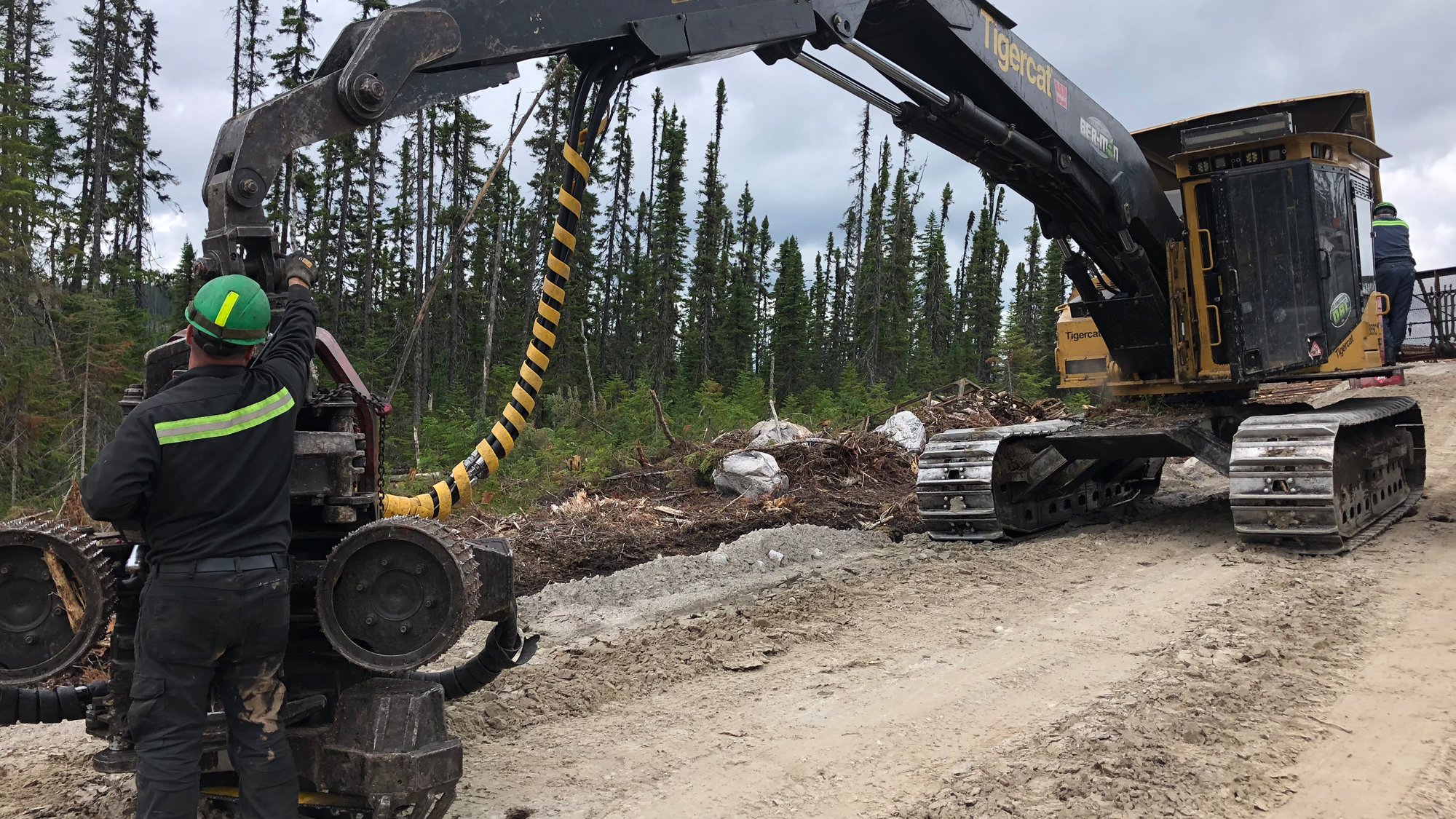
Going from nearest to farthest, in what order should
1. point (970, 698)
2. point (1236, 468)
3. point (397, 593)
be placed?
point (397, 593) < point (970, 698) < point (1236, 468)

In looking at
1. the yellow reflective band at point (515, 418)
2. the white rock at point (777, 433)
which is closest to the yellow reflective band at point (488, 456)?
the yellow reflective band at point (515, 418)

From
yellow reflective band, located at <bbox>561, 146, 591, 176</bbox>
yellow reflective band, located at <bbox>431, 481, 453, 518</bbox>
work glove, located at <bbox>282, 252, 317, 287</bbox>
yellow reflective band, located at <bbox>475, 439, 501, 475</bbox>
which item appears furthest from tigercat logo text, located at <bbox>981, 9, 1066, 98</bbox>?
work glove, located at <bbox>282, 252, 317, 287</bbox>

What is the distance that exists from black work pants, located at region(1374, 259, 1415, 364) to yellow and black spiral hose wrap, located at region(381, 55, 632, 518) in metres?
8.23

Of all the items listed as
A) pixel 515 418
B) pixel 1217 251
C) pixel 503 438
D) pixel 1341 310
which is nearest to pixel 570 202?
pixel 515 418

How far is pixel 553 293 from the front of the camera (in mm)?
4395

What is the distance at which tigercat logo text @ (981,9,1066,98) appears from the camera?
6594 mm

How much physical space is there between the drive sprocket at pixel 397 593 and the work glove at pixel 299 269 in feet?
3.21

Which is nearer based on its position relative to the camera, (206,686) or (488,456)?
(206,686)

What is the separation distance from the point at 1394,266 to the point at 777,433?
727 centimetres

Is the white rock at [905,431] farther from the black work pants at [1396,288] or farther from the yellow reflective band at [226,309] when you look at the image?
the yellow reflective band at [226,309]

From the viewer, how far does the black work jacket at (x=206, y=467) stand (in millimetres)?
2848

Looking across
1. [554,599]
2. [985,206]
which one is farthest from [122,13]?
[985,206]

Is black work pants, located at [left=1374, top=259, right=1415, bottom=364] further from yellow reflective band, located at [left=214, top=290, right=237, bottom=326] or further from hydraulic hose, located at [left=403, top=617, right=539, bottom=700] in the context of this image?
yellow reflective band, located at [left=214, top=290, right=237, bottom=326]

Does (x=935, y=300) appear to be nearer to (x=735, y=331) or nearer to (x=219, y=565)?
(x=735, y=331)
